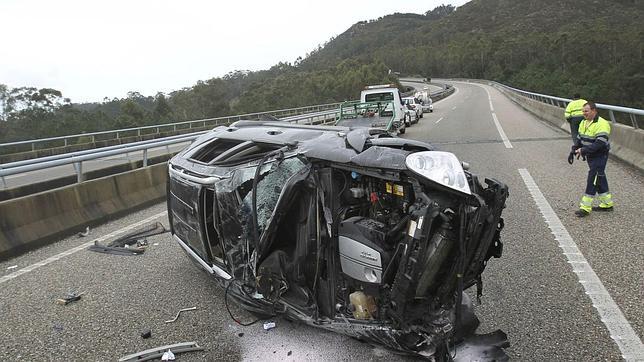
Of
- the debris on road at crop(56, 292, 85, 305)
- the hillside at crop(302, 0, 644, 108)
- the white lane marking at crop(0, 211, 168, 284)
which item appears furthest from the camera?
the hillside at crop(302, 0, 644, 108)

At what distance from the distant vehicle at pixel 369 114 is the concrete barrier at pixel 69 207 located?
8616mm

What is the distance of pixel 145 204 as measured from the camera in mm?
8617

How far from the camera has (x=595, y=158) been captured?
20.8 feet

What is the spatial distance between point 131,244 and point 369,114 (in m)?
12.0

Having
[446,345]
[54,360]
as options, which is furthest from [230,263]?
[446,345]

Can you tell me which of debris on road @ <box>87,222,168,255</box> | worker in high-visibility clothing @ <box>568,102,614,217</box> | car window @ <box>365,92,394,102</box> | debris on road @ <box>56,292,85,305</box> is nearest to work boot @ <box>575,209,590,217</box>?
worker in high-visibility clothing @ <box>568,102,614,217</box>

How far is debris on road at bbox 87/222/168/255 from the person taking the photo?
596 centimetres

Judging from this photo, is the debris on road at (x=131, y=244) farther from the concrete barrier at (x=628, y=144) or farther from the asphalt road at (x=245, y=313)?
the concrete barrier at (x=628, y=144)

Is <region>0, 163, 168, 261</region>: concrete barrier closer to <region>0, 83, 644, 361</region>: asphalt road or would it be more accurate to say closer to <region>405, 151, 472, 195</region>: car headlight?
<region>0, 83, 644, 361</region>: asphalt road

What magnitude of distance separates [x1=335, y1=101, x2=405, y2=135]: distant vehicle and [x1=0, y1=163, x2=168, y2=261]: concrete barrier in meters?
8.62

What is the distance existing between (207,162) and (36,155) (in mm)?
18882

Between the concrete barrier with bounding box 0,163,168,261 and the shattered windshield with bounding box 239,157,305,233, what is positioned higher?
the shattered windshield with bounding box 239,157,305,233

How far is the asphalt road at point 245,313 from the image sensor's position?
11.4ft

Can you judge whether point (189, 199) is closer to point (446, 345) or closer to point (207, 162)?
point (207, 162)
